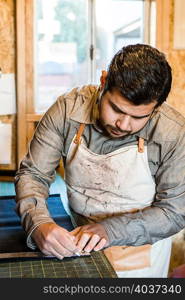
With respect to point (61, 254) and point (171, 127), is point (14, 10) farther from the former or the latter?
point (61, 254)

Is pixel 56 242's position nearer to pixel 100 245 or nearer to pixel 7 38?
pixel 100 245

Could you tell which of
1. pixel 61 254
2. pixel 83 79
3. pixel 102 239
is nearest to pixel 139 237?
pixel 102 239

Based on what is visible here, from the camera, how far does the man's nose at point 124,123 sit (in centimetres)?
117

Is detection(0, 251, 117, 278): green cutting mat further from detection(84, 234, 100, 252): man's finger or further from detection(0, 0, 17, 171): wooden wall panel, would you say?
detection(0, 0, 17, 171): wooden wall panel

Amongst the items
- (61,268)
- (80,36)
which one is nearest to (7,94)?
(80,36)

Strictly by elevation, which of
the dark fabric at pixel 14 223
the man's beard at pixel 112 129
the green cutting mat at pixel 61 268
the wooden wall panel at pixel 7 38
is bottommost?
the dark fabric at pixel 14 223

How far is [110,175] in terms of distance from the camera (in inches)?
53.3

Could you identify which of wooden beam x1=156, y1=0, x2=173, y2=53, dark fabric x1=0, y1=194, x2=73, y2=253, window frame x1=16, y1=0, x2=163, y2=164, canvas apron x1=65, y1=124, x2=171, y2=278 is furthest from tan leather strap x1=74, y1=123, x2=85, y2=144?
wooden beam x1=156, y1=0, x2=173, y2=53

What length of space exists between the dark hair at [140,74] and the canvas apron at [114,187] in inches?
9.7

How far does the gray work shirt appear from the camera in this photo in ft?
4.15

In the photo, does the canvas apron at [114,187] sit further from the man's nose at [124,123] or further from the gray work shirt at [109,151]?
the man's nose at [124,123]

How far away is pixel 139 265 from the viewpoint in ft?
4.73

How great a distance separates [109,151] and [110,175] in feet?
0.25

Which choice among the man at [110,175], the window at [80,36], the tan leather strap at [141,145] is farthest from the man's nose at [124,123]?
the window at [80,36]
